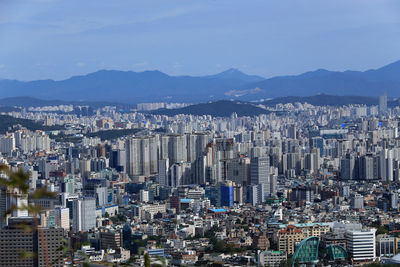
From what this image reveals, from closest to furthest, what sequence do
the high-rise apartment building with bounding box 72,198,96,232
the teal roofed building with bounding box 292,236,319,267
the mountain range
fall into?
the teal roofed building with bounding box 292,236,319,267 < the high-rise apartment building with bounding box 72,198,96,232 < the mountain range

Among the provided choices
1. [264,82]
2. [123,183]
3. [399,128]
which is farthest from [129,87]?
[123,183]

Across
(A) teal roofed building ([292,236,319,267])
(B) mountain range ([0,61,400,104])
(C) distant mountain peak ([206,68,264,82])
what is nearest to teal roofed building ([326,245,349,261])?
(A) teal roofed building ([292,236,319,267])

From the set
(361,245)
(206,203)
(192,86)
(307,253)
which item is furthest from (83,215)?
(192,86)

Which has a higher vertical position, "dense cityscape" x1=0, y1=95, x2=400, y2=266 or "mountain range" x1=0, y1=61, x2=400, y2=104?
"mountain range" x1=0, y1=61, x2=400, y2=104

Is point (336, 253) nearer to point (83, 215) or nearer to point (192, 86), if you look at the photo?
point (83, 215)

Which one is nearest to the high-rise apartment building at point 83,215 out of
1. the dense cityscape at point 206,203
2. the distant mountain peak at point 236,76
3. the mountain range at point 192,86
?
the dense cityscape at point 206,203

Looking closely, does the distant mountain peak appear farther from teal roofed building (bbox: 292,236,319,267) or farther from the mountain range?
teal roofed building (bbox: 292,236,319,267)

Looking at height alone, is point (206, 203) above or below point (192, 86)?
below
